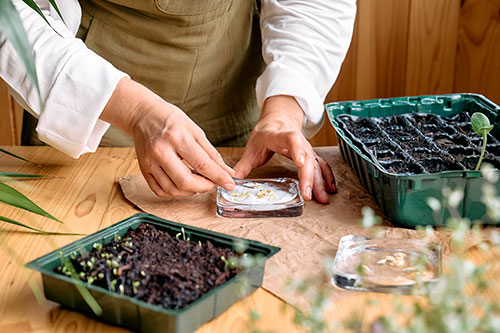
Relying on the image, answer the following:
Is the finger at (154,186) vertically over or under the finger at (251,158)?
over

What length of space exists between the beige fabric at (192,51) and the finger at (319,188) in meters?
0.54

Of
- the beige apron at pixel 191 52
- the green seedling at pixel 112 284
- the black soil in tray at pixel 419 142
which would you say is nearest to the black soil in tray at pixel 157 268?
the green seedling at pixel 112 284

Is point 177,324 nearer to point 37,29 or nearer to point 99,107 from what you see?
point 99,107

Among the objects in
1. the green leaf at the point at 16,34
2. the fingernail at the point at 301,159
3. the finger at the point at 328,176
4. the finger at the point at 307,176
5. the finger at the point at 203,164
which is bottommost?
the finger at the point at 328,176

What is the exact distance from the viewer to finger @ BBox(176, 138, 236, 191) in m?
1.13

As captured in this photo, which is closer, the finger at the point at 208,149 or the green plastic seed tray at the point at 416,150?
the green plastic seed tray at the point at 416,150

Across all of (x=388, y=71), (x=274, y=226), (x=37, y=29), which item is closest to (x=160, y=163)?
(x=274, y=226)

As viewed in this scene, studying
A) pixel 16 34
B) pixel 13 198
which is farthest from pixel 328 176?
pixel 16 34

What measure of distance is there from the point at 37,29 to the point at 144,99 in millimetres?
268

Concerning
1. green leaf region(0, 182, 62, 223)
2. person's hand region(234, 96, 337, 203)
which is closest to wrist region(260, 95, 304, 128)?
person's hand region(234, 96, 337, 203)

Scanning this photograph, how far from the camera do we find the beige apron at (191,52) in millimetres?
1496

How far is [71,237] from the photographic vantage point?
103 centimetres

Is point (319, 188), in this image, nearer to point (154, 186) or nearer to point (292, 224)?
point (292, 224)

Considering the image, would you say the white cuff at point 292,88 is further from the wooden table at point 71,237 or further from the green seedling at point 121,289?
the green seedling at point 121,289
